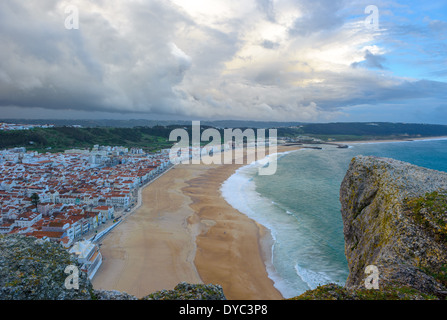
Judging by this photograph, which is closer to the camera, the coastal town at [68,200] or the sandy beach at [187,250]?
the sandy beach at [187,250]

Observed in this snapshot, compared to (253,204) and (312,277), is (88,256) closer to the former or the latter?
(312,277)

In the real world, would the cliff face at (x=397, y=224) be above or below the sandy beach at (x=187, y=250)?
above

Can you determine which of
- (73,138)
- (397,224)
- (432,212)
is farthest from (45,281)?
(73,138)

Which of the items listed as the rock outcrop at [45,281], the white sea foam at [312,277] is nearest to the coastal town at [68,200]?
the rock outcrop at [45,281]

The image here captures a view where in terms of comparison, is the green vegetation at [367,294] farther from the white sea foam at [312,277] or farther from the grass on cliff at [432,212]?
the white sea foam at [312,277]

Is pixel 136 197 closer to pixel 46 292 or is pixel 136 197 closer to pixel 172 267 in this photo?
pixel 172 267

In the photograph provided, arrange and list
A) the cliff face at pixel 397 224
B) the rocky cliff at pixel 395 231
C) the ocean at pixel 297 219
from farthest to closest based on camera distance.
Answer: the ocean at pixel 297 219, the cliff face at pixel 397 224, the rocky cliff at pixel 395 231

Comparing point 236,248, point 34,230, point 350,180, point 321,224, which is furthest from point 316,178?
point 34,230
